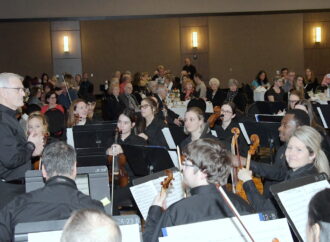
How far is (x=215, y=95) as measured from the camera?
11.8 m

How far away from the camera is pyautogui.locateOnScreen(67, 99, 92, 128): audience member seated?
7.12 meters

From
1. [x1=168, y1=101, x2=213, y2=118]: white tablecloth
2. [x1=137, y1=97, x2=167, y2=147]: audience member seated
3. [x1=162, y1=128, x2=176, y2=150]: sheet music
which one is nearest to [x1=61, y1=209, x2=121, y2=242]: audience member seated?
[x1=162, y1=128, x2=176, y2=150]: sheet music

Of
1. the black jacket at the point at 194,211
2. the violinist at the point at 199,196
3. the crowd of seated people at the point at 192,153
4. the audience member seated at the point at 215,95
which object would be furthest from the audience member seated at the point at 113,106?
the black jacket at the point at 194,211

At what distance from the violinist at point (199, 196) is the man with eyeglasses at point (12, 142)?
1631 millimetres

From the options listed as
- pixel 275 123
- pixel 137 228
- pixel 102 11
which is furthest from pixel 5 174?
pixel 102 11

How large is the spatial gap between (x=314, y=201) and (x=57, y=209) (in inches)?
56.6

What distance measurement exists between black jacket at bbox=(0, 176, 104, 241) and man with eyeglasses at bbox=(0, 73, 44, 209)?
4.73 ft

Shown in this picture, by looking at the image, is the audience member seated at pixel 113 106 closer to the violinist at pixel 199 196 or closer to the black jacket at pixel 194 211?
the violinist at pixel 199 196

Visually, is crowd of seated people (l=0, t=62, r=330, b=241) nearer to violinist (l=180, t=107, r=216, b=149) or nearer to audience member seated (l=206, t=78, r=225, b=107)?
violinist (l=180, t=107, r=216, b=149)

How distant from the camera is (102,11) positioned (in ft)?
56.2

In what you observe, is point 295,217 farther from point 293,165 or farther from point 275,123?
point 275,123

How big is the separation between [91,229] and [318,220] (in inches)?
30.4

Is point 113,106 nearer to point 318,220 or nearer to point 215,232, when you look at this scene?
point 215,232

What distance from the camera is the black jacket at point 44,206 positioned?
2.84 m
